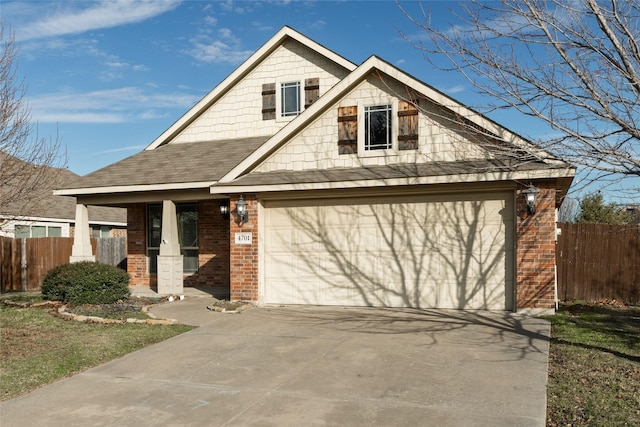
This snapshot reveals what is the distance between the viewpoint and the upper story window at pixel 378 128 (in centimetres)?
1194

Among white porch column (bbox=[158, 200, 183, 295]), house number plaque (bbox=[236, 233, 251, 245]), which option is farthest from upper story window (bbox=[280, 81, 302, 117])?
house number plaque (bbox=[236, 233, 251, 245])

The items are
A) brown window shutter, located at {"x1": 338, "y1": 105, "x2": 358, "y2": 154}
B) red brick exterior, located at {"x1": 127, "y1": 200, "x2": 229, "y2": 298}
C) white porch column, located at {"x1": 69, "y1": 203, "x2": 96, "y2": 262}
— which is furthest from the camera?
red brick exterior, located at {"x1": 127, "y1": 200, "x2": 229, "y2": 298}

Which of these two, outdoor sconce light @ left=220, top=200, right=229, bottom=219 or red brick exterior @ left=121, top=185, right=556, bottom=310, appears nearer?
red brick exterior @ left=121, top=185, right=556, bottom=310

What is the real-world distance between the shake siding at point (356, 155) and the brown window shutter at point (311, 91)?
4056mm

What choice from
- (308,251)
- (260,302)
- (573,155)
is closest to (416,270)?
(308,251)

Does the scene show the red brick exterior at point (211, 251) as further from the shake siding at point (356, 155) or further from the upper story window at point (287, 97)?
the shake siding at point (356, 155)

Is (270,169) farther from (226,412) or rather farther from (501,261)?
(226,412)

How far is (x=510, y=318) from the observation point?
1046 cm

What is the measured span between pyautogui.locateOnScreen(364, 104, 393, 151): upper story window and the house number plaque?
3.46m

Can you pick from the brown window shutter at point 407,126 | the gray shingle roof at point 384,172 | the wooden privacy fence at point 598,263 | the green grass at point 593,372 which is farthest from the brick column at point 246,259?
the wooden privacy fence at point 598,263

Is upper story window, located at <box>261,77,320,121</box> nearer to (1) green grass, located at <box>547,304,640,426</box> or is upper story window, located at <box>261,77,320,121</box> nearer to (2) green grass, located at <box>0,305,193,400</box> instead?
(2) green grass, located at <box>0,305,193,400</box>

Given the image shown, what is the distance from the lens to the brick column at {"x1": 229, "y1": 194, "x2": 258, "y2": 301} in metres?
12.4

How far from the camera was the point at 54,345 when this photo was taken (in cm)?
Answer: 872

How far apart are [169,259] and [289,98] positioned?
6224mm
